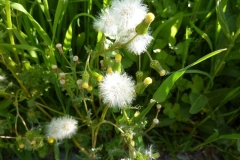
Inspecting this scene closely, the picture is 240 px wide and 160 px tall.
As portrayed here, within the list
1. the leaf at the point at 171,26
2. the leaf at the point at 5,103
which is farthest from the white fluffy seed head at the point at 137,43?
the leaf at the point at 5,103

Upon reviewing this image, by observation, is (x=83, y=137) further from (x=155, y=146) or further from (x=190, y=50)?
(x=190, y=50)

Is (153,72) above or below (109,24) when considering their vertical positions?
below

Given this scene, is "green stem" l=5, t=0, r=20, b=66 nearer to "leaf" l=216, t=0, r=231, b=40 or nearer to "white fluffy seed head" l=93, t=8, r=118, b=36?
"white fluffy seed head" l=93, t=8, r=118, b=36

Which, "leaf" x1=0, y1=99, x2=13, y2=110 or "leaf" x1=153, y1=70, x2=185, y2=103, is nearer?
"leaf" x1=153, y1=70, x2=185, y2=103

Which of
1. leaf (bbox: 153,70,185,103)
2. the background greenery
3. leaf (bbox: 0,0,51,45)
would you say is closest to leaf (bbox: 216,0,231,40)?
the background greenery

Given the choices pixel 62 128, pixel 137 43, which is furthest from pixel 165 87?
pixel 62 128

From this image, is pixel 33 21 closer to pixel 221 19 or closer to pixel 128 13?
pixel 128 13

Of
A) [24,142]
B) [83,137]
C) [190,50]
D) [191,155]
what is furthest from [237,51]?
[24,142]
